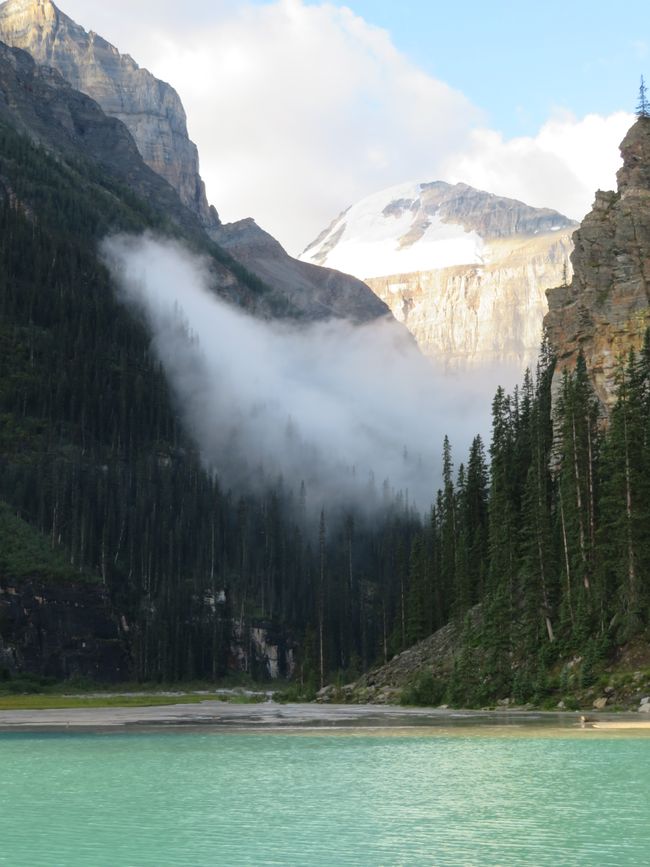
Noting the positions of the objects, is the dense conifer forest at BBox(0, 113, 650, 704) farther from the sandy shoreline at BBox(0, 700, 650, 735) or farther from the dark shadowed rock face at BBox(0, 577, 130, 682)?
the sandy shoreline at BBox(0, 700, 650, 735)

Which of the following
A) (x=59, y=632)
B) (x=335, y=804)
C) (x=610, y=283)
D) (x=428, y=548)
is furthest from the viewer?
(x=428, y=548)

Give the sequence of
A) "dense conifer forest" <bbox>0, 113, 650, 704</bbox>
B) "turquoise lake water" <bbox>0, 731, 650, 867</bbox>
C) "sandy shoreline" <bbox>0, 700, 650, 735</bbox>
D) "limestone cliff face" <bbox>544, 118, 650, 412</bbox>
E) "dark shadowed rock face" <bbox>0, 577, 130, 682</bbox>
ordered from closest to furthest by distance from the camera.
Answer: "turquoise lake water" <bbox>0, 731, 650, 867</bbox>, "sandy shoreline" <bbox>0, 700, 650, 735</bbox>, "dense conifer forest" <bbox>0, 113, 650, 704</bbox>, "limestone cliff face" <bbox>544, 118, 650, 412</bbox>, "dark shadowed rock face" <bbox>0, 577, 130, 682</bbox>

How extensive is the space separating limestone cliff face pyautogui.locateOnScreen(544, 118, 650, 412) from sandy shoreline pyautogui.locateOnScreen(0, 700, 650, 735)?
1496 inches

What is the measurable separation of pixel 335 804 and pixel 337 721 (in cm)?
3710

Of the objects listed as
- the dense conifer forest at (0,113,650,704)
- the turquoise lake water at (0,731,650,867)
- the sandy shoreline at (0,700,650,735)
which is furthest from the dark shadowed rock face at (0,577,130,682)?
the turquoise lake water at (0,731,650,867)

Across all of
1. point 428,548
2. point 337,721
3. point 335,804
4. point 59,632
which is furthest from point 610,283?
point 59,632

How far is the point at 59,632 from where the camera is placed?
472 ft

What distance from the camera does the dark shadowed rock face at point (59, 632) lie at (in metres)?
138

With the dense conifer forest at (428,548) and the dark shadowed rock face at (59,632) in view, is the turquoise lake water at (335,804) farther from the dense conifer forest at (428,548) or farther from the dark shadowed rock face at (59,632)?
the dark shadowed rock face at (59,632)

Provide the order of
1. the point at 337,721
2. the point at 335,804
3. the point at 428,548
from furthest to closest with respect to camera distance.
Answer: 1. the point at 428,548
2. the point at 337,721
3. the point at 335,804

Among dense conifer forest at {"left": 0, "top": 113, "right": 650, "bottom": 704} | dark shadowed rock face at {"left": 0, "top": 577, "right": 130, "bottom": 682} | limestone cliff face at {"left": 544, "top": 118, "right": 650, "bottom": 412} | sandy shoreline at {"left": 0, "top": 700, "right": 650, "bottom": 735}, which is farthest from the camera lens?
dark shadowed rock face at {"left": 0, "top": 577, "right": 130, "bottom": 682}

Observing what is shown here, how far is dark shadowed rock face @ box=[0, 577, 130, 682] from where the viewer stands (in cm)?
13825

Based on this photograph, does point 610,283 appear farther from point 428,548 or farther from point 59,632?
point 59,632

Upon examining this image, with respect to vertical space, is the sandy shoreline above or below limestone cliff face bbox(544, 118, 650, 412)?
below
